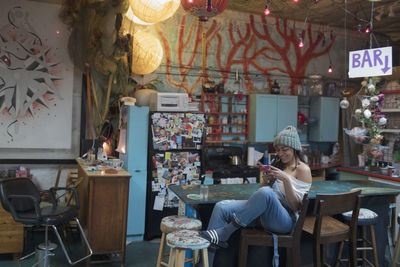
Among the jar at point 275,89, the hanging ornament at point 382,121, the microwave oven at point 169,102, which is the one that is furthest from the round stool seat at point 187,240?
the jar at point 275,89

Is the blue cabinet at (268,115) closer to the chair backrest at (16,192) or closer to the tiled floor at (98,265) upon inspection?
the tiled floor at (98,265)

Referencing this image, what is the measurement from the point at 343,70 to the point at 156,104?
462 cm

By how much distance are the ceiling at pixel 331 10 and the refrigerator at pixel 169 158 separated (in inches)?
98.0

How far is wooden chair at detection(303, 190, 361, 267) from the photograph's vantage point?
2982mm

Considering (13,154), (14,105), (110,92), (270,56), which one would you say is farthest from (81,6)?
(270,56)

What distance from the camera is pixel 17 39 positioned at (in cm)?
563

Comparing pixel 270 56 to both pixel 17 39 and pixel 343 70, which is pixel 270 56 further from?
pixel 17 39

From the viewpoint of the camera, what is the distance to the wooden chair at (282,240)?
116 inches

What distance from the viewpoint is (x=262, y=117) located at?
272 inches

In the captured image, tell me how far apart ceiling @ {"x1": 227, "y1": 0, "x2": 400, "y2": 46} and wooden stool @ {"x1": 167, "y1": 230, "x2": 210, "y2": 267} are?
15.6 feet

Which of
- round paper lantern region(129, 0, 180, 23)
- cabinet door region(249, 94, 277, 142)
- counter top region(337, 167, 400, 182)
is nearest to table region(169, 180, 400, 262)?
counter top region(337, 167, 400, 182)

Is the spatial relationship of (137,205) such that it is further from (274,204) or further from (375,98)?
(375,98)

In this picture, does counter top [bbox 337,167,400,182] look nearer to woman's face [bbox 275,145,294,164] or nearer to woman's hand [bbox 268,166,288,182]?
woman's face [bbox 275,145,294,164]

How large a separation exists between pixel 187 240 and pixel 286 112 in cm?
478
